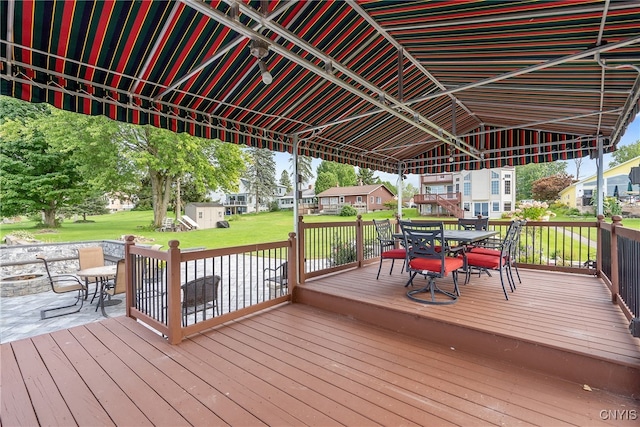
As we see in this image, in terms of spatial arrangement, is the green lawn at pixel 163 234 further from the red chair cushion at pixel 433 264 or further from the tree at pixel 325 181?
the tree at pixel 325 181

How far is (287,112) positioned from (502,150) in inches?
220

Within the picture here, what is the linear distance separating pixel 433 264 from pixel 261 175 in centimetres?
3071

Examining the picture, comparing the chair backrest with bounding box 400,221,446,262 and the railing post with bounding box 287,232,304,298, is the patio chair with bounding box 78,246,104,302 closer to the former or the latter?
the railing post with bounding box 287,232,304,298

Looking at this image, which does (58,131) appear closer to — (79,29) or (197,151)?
(197,151)

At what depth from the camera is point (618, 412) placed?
195 cm

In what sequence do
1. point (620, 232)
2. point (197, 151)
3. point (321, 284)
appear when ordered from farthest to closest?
1. point (197, 151)
2. point (321, 284)
3. point (620, 232)

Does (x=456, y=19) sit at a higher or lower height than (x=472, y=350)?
higher

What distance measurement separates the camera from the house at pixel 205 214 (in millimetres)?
21859

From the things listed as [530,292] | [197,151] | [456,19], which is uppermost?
[197,151]

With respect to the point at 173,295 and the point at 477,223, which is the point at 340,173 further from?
the point at 173,295

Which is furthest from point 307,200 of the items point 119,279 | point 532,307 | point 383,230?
point 532,307

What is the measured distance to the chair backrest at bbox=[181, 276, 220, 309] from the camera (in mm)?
3796

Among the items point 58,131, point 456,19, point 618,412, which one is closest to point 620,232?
point 618,412

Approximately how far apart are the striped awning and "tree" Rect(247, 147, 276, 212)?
27974mm
